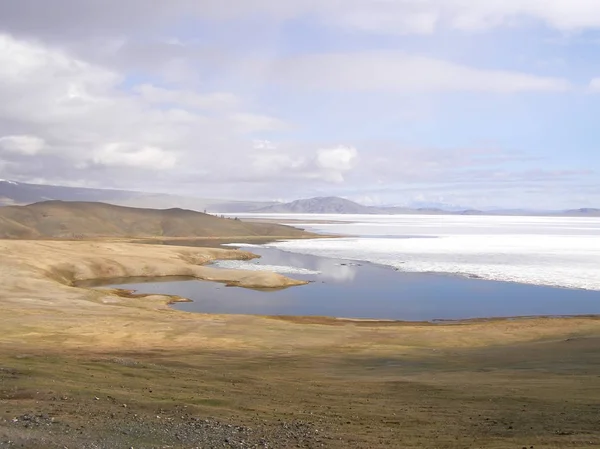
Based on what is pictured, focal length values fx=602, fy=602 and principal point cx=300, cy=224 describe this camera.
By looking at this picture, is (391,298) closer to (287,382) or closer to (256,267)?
(256,267)

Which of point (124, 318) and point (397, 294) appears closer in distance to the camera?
point (124, 318)

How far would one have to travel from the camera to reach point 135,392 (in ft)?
58.3

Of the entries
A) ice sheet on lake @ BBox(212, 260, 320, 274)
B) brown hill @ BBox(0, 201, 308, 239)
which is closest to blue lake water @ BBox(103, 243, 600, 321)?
ice sheet on lake @ BBox(212, 260, 320, 274)

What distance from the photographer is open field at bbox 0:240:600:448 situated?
14.3 meters

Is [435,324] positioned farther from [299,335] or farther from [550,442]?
[550,442]

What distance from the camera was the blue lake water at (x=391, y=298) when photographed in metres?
50.4

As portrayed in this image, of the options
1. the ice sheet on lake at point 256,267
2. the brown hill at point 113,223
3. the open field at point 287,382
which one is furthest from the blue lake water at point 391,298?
the brown hill at point 113,223

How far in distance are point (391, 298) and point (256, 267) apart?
32.7 m

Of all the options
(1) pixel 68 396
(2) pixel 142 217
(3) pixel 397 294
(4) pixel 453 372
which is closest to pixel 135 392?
(1) pixel 68 396

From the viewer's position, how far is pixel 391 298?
5762cm

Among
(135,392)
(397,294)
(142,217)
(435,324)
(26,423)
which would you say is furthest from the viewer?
(142,217)

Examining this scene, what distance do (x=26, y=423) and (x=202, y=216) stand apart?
182833 mm

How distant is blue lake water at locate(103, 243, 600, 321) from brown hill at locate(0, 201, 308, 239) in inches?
4114


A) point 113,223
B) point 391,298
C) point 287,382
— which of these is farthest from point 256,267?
point 113,223
